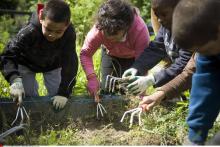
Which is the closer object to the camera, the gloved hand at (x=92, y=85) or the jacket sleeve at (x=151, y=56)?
the jacket sleeve at (x=151, y=56)

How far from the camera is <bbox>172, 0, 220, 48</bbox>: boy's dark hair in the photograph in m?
2.02

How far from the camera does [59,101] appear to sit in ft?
11.6

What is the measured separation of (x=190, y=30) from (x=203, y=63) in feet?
1.13

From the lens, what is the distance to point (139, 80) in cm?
318

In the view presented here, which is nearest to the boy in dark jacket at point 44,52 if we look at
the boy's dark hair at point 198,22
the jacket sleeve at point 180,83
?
the jacket sleeve at point 180,83

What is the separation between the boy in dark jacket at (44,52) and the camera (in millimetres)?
3473

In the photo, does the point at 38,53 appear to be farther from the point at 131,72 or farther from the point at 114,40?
the point at 131,72

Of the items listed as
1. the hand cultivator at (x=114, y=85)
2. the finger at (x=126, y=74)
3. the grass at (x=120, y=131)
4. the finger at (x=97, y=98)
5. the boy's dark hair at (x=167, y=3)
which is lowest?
the grass at (x=120, y=131)

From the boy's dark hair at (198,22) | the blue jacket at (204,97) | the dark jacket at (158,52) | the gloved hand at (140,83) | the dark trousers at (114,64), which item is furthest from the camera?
the dark trousers at (114,64)

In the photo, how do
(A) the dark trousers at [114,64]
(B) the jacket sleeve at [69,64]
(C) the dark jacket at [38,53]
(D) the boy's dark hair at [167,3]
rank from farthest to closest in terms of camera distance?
(A) the dark trousers at [114,64] < (B) the jacket sleeve at [69,64] < (C) the dark jacket at [38,53] < (D) the boy's dark hair at [167,3]

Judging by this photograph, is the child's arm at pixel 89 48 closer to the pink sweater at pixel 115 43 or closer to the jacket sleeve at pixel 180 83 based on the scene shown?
the pink sweater at pixel 115 43

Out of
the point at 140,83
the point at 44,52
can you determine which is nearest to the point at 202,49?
the point at 140,83

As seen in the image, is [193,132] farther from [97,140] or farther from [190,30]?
[97,140]

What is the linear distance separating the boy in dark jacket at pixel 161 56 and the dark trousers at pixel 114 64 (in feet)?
1.85
